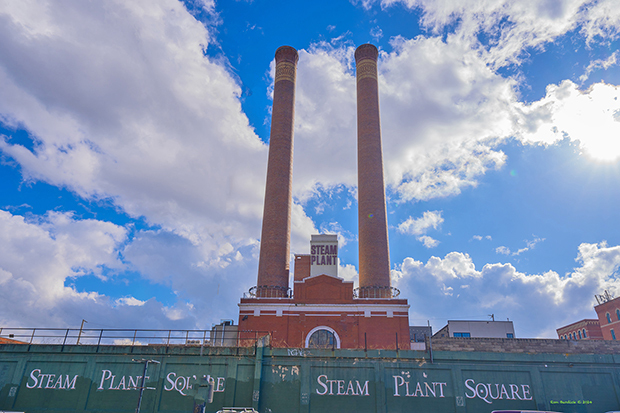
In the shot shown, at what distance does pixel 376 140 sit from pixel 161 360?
29.3 m

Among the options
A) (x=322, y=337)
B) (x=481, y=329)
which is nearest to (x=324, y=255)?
(x=322, y=337)

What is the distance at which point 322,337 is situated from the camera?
31.6m

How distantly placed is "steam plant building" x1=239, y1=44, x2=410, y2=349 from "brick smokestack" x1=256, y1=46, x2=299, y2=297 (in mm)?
92

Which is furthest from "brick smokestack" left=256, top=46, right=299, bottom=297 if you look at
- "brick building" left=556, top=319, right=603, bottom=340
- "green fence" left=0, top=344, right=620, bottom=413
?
"brick building" left=556, top=319, right=603, bottom=340

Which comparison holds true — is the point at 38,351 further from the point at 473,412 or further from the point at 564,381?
the point at 564,381

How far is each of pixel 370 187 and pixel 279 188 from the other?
908 cm

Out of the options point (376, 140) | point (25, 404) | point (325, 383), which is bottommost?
point (25, 404)

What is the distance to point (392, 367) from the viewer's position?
71.7ft

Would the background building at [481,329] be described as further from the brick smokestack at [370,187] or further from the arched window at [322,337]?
the arched window at [322,337]

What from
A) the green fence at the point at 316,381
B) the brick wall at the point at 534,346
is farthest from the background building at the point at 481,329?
the green fence at the point at 316,381

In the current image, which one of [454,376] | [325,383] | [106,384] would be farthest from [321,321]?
[106,384]

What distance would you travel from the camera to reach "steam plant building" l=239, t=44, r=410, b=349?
104 ft

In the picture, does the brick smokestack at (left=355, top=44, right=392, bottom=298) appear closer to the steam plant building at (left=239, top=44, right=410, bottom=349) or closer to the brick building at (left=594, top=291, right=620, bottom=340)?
the steam plant building at (left=239, top=44, right=410, bottom=349)

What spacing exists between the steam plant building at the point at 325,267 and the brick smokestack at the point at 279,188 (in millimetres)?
92
